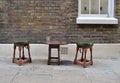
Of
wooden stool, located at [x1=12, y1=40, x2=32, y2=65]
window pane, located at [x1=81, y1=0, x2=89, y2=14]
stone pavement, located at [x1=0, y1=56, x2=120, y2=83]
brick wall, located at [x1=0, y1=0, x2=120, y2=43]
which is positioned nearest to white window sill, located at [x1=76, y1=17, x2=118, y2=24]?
brick wall, located at [x1=0, y1=0, x2=120, y2=43]

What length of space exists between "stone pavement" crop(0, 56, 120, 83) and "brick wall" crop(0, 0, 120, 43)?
696 mm

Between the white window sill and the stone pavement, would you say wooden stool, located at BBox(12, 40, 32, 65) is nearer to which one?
the stone pavement

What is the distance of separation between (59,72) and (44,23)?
194 centimetres

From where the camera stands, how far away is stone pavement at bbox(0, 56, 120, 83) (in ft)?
20.4

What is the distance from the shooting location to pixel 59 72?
6.87m

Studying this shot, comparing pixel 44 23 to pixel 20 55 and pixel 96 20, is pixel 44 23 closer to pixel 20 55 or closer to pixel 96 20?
pixel 20 55

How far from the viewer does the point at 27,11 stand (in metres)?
8.32

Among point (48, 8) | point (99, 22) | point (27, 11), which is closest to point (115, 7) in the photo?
point (99, 22)

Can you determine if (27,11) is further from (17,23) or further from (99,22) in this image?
(99,22)

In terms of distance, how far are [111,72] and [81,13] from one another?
2199 millimetres

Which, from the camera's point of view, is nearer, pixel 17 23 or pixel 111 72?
pixel 111 72

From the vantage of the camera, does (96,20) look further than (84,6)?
No

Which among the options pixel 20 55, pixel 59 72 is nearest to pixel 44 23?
pixel 20 55

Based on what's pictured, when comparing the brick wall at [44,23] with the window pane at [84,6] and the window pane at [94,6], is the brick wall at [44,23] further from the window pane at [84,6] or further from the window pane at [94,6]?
the window pane at [94,6]
